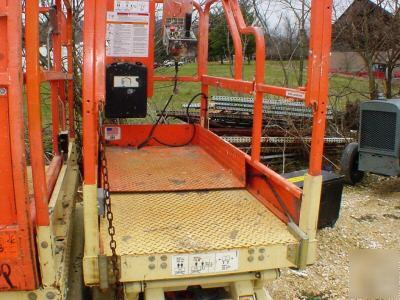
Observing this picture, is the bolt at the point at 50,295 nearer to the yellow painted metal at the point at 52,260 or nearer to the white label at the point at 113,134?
the yellow painted metal at the point at 52,260

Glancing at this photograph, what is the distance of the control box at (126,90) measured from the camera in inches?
163

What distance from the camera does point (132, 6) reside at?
4328 millimetres

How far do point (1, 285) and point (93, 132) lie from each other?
78 cm

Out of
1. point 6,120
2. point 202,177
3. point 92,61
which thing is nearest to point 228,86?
point 202,177

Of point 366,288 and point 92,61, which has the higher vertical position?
point 92,61

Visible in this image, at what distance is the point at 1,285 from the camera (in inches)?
77.6

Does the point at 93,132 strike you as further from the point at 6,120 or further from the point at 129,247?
the point at 129,247

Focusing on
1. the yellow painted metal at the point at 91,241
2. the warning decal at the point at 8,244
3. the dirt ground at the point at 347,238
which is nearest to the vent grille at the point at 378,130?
the dirt ground at the point at 347,238

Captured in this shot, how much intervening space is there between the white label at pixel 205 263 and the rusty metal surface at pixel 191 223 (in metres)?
0.03

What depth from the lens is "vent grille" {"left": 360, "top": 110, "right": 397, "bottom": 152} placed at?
21.0 ft

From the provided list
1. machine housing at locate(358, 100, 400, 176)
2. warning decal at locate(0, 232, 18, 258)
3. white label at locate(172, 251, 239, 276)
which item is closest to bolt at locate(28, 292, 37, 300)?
warning decal at locate(0, 232, 18, 258)

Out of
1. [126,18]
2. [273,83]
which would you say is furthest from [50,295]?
[273,83]

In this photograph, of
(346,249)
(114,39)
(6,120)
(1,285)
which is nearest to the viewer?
(6,120)

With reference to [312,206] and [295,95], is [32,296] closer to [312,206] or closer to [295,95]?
[312,206]
